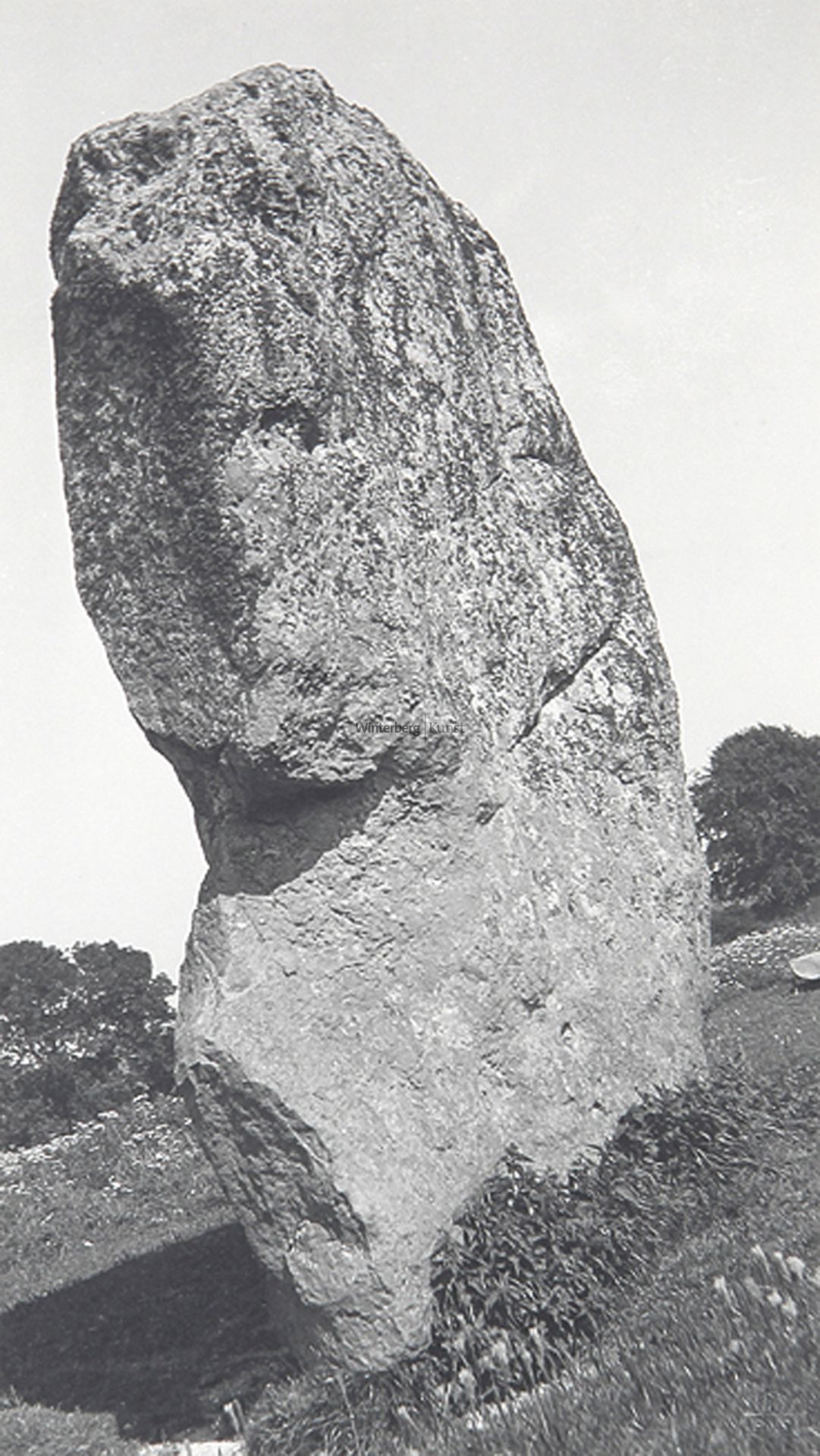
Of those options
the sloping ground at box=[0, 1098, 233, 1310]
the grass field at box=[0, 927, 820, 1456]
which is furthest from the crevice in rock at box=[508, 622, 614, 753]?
the sloping ground at box=[0, 1098, 233, 1310]

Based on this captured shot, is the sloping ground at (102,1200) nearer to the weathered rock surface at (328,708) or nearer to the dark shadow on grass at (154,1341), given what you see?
the dark shadow on grass at (154,1341)

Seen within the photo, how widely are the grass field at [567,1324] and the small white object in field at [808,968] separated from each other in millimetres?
9641

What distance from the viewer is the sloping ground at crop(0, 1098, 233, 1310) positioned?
44.4 feet

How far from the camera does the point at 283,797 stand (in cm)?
798

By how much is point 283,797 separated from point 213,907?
2.47 ft

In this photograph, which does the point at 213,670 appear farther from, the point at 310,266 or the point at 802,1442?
the point at 802,1442

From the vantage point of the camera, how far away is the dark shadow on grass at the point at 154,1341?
8883mm

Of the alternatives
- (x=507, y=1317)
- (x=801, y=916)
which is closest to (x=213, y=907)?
(x=507, y=1317)

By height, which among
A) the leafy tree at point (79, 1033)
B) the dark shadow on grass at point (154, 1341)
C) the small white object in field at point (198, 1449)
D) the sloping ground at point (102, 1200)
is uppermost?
the leafy tree at point (79, 1033)

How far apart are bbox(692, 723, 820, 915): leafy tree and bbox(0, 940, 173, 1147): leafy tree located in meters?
22.3

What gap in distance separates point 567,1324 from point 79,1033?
73.6 feet

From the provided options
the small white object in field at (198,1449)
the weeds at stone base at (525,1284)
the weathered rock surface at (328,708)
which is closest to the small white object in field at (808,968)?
the weathered rock surface at (328,708)

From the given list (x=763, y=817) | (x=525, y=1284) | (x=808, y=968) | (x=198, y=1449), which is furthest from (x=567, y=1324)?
(x=763, y=817)

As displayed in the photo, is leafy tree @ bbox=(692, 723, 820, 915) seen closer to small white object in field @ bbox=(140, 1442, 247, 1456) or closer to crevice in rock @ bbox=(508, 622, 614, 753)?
crevice in rock @ bbox=(508, 622, 614, 753)
